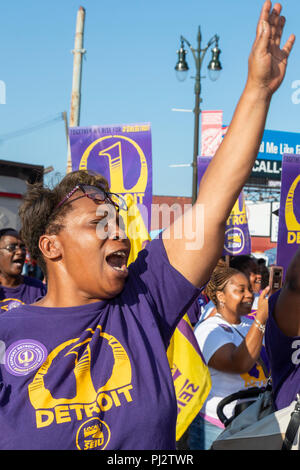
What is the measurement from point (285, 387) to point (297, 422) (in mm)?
331

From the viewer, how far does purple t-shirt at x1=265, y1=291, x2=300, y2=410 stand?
78.1 inches

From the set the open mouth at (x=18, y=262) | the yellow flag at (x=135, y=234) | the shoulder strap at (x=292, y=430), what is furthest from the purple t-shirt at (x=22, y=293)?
the shoulder strap at (x=292, y=430)

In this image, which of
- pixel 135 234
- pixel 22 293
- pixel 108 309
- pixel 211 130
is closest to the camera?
pixel 108 309

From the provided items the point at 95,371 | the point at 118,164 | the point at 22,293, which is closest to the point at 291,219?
the point at 118,164

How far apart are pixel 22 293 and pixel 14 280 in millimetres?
179

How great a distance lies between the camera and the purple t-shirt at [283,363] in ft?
6.51

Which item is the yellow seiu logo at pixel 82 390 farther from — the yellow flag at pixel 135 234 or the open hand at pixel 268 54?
the yellow flag at pixel 135 234

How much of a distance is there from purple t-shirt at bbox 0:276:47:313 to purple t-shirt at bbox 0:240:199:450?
9.78 ft

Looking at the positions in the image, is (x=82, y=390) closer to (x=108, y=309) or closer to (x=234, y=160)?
(x=108, y=309)

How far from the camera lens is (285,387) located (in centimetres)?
201

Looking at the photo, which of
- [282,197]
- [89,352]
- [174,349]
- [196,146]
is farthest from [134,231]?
[196,146]

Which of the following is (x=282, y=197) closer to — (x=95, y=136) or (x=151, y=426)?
(x=95, y=136)

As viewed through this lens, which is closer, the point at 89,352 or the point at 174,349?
the point at 89,352

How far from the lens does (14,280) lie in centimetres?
491
